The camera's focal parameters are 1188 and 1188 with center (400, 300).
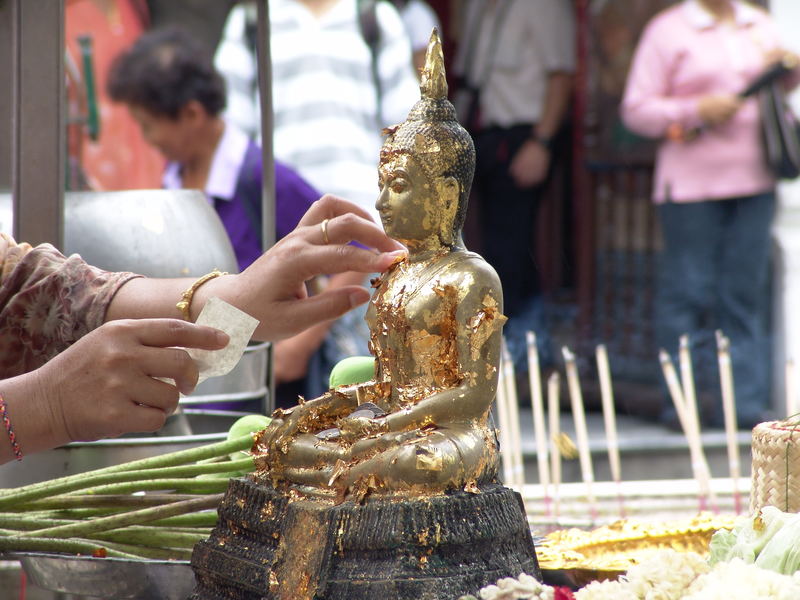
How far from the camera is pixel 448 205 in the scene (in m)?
1.34

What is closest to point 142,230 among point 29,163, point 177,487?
point 29,163

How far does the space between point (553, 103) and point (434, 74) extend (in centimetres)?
316

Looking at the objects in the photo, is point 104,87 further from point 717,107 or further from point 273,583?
point 273,583

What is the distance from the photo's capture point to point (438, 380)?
4.28ft

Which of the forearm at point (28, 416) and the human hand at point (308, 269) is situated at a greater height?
the human hand at point (308, 269)

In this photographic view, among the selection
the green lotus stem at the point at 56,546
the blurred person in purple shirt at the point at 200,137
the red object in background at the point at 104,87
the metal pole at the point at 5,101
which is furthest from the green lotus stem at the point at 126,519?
the metal pole at the point at 5,101

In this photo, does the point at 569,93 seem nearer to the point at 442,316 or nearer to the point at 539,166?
the point at 539,166

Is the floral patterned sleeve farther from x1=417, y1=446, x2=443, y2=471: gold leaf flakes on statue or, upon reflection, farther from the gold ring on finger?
x1=417, y1=446, x2=443, y2=471: gold leaf flakes on statue

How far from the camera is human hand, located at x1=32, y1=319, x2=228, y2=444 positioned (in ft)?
4.08

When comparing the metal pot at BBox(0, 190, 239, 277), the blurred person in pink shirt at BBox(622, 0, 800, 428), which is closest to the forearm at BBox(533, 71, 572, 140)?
the blurred person in pink shirt at BBox(622, 0, 800, 428)

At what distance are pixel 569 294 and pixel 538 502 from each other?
2.87m

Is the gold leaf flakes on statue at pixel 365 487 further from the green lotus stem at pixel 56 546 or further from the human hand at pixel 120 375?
the green lotus stem at pixel 56 546

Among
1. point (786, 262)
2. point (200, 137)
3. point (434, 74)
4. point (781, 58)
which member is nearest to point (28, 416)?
point (434, 74)

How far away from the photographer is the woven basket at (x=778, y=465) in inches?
51.2
